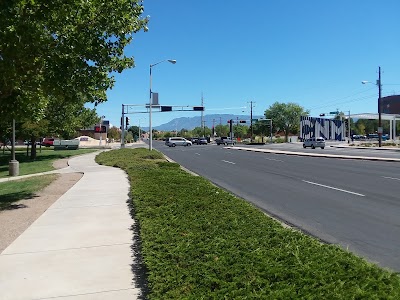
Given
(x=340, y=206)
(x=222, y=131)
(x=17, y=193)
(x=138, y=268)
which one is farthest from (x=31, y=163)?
(x=222, y=131)

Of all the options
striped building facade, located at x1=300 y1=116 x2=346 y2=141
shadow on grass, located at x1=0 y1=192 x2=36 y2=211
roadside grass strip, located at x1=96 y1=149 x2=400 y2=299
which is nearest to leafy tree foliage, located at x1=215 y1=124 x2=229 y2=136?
striped building facade, located at x1=300 y1=116 x2=346 y2=141

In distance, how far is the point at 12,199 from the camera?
1213 cm

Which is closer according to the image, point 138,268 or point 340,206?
point 138,268

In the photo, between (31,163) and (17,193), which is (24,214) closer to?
(17,193)

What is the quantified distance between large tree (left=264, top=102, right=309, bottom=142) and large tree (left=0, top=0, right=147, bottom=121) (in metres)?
122

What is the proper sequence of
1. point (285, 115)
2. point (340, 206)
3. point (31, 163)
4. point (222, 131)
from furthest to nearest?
point (222, 131)
point (285, 115)
point (31, 163)
point (340, 206)

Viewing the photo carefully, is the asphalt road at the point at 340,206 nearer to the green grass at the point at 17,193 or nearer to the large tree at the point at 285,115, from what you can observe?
the green grass at the point at 17,193

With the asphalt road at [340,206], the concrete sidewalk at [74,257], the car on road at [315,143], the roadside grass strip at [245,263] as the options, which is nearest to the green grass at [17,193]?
the concrete sidewalk at [74,257]

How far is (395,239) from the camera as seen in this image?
6910 mm

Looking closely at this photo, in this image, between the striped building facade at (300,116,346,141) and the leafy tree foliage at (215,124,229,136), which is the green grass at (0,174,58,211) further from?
the leafy tree foliage at (215,124,229,136)

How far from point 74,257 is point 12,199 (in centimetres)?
725

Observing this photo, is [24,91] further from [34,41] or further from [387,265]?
[387,265]

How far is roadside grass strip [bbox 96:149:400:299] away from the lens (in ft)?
11.7

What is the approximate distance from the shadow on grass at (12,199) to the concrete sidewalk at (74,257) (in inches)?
62.1
